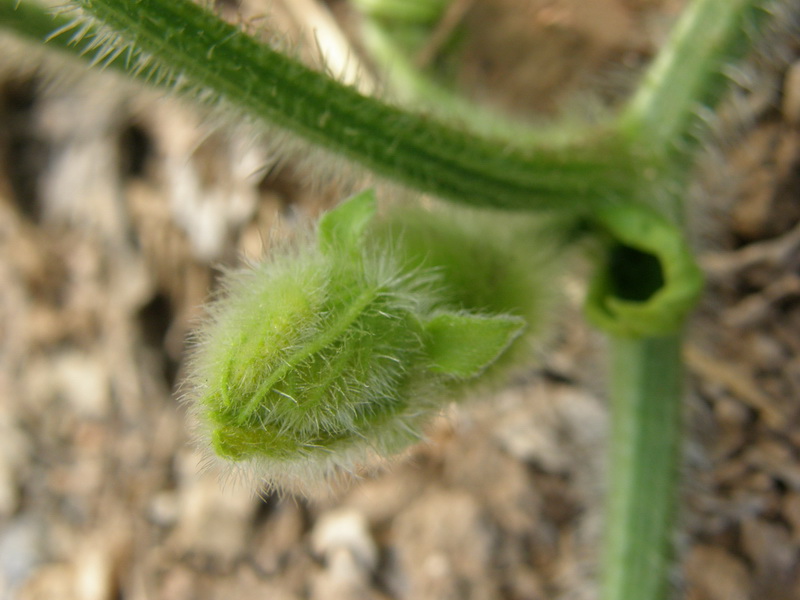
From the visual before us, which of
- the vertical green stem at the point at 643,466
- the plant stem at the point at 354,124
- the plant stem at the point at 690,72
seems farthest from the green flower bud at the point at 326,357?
the plant stem at the point at 690,72

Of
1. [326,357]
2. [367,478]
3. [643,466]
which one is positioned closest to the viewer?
[326,357]

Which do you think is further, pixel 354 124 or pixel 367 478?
pixel 367 478

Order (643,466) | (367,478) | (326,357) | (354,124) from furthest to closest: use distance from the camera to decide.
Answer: (367,478), (643,466), (354,124), (326,357)

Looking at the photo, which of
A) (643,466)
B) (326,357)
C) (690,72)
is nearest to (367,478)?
(643,466)

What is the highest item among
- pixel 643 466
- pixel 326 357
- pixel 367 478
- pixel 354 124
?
pixel 354 124

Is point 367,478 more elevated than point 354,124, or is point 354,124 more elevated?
point 354,124

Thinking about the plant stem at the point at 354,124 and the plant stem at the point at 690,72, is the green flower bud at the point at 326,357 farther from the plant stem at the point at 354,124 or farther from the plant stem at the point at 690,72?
the plant stem at the point at 690,72

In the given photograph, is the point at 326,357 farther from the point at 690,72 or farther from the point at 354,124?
the point at 690,72
